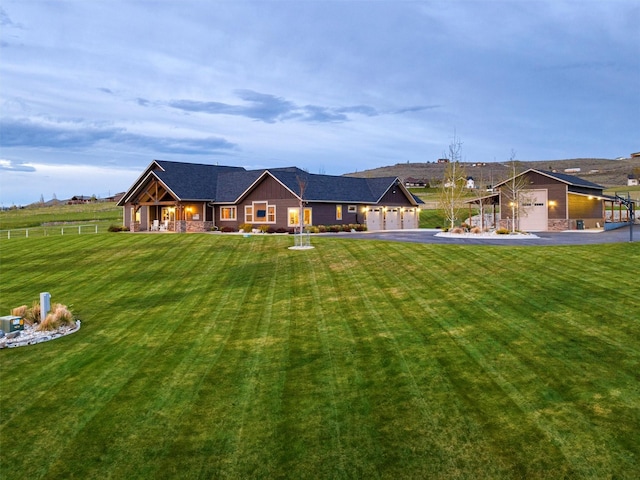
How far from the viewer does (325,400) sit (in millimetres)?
7207

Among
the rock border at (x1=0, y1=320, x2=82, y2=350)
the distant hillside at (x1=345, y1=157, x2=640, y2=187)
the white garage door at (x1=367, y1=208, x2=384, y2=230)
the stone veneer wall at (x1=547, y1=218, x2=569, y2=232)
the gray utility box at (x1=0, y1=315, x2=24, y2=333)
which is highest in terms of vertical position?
the distant hillside at (x1=345, y1=157, x2=640, y2=187)

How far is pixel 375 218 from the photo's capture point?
47.6 metres

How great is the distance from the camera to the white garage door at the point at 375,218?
46906mm

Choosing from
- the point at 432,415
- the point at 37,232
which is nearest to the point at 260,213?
the point at 37,232

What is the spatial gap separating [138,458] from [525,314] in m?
9.72

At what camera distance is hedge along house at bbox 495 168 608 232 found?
41.2m

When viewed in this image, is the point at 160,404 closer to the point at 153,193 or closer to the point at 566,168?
the point at 153,193

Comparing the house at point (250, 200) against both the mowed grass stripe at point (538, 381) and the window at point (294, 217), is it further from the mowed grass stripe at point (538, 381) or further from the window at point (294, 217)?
the mowed grass stripe at point (538, 381)

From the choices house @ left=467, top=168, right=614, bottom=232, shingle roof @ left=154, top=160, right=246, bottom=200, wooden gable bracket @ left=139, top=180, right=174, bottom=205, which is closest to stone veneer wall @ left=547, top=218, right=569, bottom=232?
house @ left=467, top=168, right=614, bottom=232

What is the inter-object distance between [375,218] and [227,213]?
16091 millimetres

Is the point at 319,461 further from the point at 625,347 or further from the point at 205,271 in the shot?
the point at 205,271

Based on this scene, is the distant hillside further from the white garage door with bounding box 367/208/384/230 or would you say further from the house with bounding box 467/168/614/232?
the house with bounding box 467/168/614/232

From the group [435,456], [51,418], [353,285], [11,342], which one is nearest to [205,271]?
[353,285]

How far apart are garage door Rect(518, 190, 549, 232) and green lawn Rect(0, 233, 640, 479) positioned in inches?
1098
